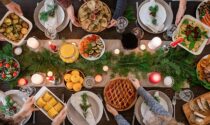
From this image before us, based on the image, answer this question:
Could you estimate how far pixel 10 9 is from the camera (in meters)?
2.18

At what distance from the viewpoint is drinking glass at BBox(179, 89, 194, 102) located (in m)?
2.21

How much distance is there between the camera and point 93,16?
2.21m

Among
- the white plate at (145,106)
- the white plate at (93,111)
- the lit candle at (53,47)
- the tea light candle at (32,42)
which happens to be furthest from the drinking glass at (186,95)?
the tea light candle at (32,42)

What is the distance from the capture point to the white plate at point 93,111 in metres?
2.12

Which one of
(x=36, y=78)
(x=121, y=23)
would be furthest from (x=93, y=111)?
(x=121, y=23)

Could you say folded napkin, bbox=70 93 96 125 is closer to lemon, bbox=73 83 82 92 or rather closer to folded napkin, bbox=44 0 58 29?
lemon, bbox=73 83 82 92

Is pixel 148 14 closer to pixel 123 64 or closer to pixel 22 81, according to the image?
pixel 123 64

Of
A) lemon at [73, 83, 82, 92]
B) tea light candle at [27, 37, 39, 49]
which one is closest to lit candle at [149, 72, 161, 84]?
lemon at [73, 83, 82, 92]

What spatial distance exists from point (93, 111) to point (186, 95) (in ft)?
2.32

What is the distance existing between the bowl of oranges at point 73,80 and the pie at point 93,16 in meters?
0.35

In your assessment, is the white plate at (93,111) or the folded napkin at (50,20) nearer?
the white plate at (93,111)

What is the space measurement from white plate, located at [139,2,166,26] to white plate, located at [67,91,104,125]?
69 cm

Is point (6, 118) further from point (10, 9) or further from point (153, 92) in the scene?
point (153, 92)

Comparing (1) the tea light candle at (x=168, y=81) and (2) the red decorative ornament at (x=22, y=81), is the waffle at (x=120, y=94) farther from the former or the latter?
(2) the red decorative ornament at (x=22, y=81)
